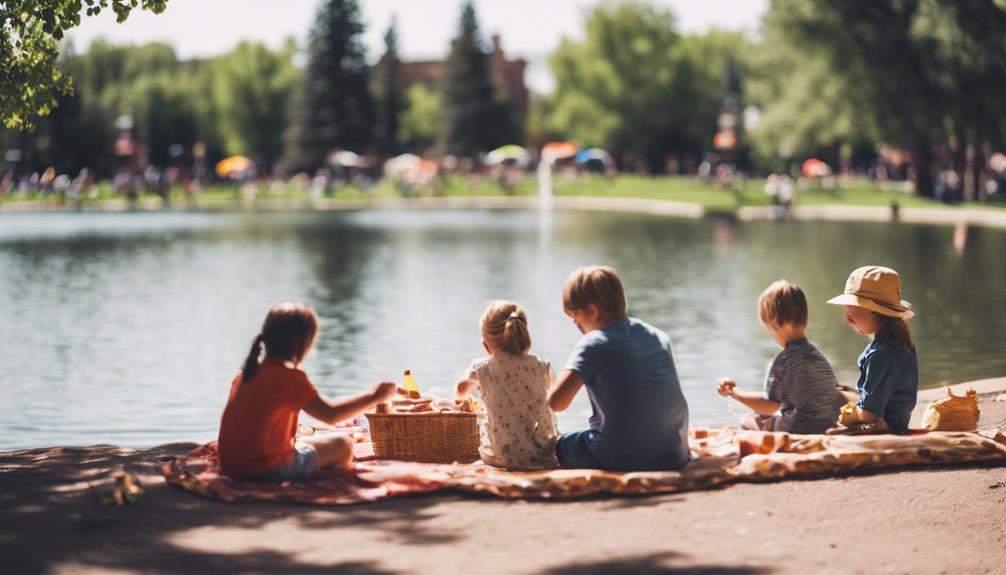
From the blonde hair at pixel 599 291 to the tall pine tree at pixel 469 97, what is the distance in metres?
93.9

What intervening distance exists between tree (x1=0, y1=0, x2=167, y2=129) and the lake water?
9.38 feet

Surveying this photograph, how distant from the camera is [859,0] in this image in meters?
49.8

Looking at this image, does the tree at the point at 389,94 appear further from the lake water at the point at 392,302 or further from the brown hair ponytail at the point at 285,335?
the brown hair ponytail at the point at 285,335

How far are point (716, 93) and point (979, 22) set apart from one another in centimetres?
5642

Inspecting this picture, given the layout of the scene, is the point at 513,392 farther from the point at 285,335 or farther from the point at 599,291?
the point at 285,335

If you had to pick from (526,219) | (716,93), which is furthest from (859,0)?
(716,93)

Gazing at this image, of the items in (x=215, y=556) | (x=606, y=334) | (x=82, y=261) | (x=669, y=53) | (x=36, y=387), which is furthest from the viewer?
(x=669, y=53)

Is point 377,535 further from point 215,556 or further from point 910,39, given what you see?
point 910,39

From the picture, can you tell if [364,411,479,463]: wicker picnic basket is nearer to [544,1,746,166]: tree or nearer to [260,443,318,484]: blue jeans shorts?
[260,443,318,484]: blue jeans shorts

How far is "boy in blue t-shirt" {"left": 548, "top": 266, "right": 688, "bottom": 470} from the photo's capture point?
22.0 ft

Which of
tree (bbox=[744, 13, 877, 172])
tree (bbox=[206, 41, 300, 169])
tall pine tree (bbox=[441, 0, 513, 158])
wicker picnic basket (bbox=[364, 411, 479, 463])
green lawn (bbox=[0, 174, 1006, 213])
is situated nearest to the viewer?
wicker picnic basket (bbox=[364, 411, 479, 463])

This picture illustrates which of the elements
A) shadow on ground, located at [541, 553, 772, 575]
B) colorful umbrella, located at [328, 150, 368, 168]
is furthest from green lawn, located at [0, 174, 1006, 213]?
shadow on ground, located at [541, 553, 772, 575]

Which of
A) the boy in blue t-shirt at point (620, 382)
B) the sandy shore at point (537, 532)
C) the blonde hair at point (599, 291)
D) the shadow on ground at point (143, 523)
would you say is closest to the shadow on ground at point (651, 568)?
the sandy shore at point (537, 532)

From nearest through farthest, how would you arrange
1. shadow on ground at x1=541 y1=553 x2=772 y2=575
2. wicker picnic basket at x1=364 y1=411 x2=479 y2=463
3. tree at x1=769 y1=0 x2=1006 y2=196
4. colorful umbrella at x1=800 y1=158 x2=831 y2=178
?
shadow on ground at x1=541 y1=553 x2=772 y2=575 → wicker picnic basket at x1=364 y1=411 x2=479 y2=463 → tree at x1=769 y1=0 x2=1006 y2=196 → colorful umbrella at x1=800 y1=158 x2=831 y2=178
